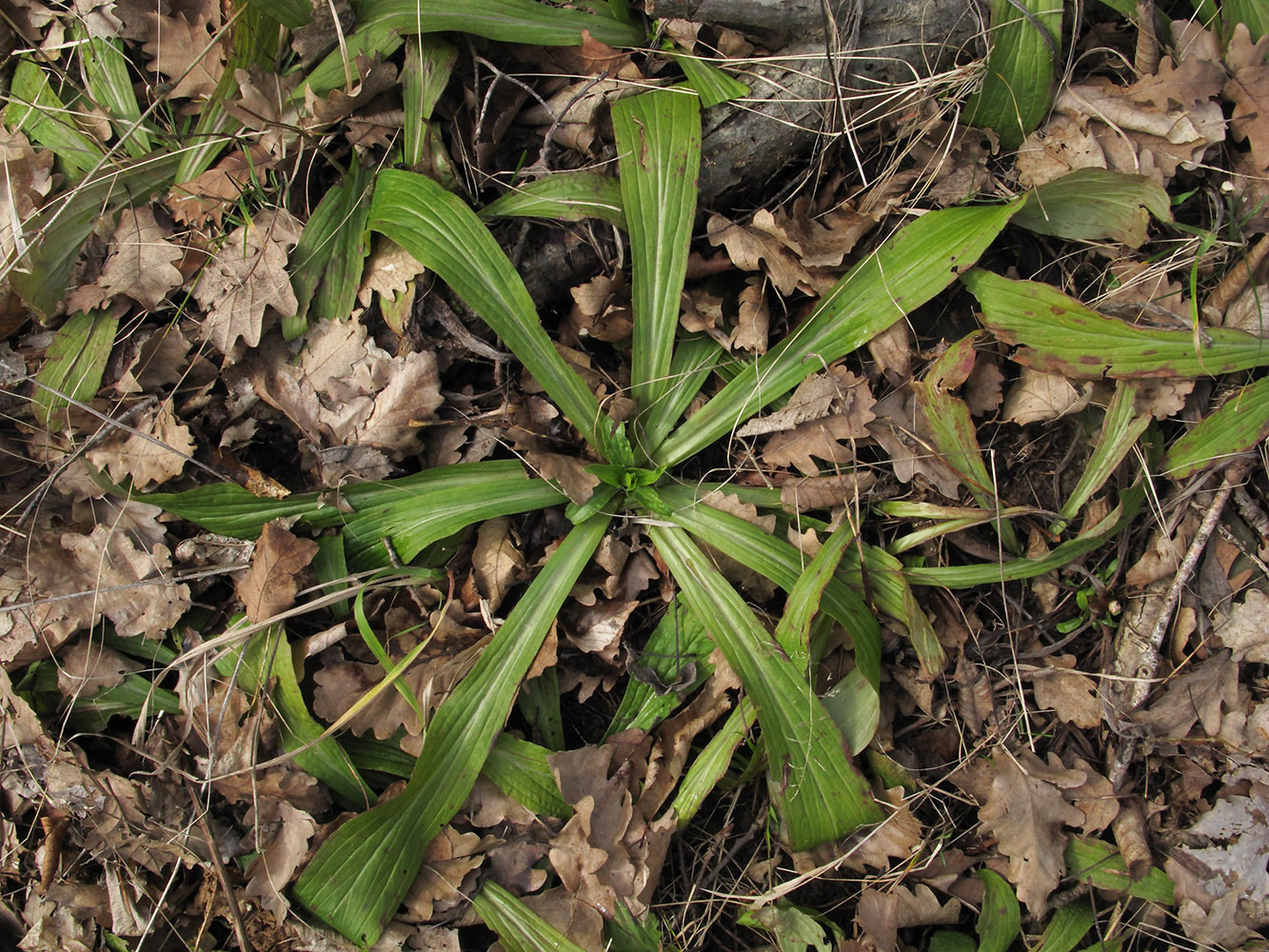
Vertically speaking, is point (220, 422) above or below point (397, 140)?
below

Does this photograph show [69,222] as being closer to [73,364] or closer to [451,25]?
[73,364]

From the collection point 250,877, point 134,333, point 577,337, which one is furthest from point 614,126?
point 250,877

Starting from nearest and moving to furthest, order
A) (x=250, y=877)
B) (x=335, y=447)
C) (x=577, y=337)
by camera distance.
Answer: (x=250, y=877) → (x=335, y=447) → (x=577, y=337)

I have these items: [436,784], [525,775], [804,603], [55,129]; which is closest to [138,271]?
[55,129]

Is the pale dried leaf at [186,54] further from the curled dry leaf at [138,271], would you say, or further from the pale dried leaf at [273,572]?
the pale dried leaf at [273,572]

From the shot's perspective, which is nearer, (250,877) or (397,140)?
(250,877)

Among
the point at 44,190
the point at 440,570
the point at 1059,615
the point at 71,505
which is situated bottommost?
the point at 1059,615

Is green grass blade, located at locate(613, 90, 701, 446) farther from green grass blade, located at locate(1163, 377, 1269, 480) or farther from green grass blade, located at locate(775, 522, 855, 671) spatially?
green grass blade, located at locate(1163, 377, 1269, 480)

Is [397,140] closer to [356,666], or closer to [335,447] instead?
[335,447]
